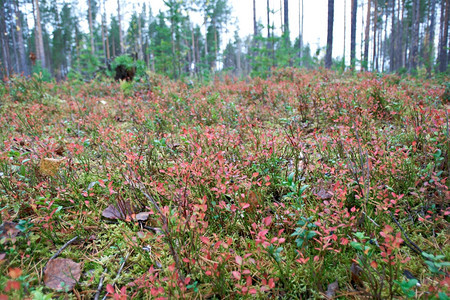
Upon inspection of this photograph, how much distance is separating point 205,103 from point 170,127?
4.69ft

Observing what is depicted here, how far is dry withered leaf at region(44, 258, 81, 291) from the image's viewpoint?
5.17 ft

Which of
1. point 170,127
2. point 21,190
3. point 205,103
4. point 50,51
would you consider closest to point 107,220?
point 21,190

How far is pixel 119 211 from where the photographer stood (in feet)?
7.10

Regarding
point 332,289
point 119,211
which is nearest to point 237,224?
point 332,289

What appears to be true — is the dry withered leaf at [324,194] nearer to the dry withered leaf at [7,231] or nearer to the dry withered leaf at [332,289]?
the dry withered leaf at [332,289]

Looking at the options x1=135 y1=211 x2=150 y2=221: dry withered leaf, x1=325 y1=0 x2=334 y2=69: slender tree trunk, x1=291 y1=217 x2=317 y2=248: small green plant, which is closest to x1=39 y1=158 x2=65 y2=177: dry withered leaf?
x1=135 y1=211 x2=150 y2=221: dry withered leaf

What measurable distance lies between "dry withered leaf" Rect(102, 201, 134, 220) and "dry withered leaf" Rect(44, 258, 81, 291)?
494 millimetres

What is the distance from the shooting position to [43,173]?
2.61 meters

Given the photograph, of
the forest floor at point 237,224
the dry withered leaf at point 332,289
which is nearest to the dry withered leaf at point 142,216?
the forest floor at point 237,224

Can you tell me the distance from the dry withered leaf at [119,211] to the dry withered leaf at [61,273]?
0.49m

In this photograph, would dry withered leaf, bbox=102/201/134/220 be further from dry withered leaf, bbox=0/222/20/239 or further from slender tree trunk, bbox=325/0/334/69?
slender tree trunk, bbox=325/0/334/69

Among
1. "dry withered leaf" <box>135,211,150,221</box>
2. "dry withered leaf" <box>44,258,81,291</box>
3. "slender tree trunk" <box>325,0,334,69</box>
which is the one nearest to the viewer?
"dry withered leaf" <box>44,258,81,291</box>

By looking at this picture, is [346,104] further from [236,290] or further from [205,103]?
[236,290]

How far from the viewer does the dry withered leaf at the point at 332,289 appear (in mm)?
1452
